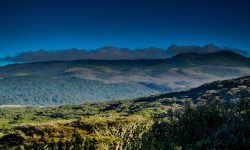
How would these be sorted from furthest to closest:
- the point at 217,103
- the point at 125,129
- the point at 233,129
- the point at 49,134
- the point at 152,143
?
the point at 49,134
the point at 125,129
the point at 217,103
the point at 152,143
the point at 233,129

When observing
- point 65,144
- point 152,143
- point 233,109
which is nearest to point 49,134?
point 65,144

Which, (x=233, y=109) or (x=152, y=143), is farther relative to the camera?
(x=233, y=109)

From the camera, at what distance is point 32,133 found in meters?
119

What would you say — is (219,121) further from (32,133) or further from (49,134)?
(32,133)

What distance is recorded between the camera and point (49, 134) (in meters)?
115

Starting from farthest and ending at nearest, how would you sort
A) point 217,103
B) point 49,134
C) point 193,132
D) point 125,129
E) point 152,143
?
point 49,134 < point 125,129 < point 217,103 < point 193,132 < point 152,143

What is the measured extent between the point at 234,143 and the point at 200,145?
288 inches

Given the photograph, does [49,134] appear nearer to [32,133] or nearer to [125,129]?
[32,133]

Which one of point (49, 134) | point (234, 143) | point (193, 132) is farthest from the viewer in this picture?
point (49, 134)

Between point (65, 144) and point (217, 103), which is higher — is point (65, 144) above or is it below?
below

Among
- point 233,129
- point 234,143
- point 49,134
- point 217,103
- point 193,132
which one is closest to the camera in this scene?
point 234,143

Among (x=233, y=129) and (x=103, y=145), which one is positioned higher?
(x=233, y=129)

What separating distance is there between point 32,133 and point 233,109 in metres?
63.8

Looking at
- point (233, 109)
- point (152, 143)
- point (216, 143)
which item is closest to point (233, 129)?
point (216, 143)
